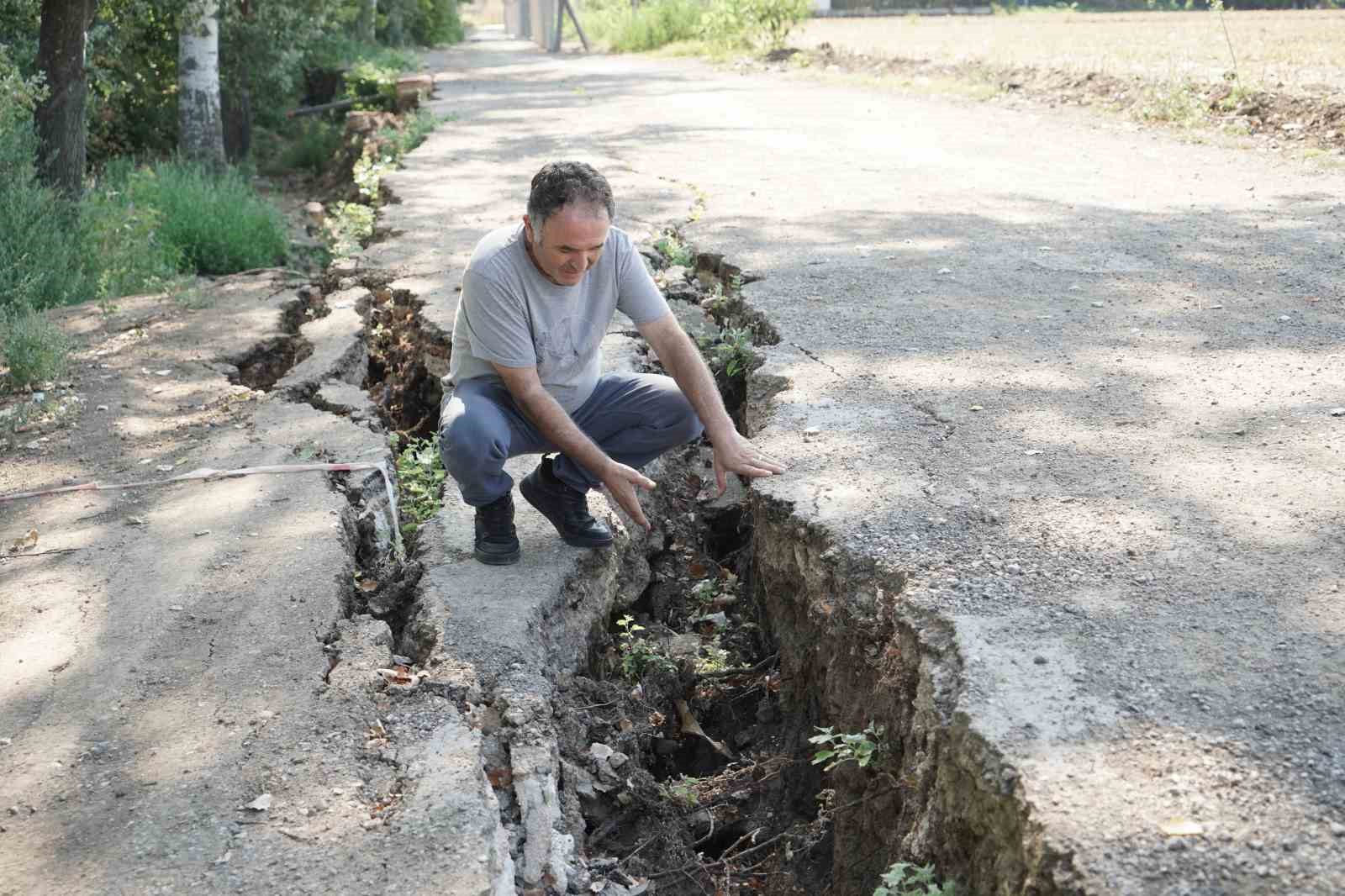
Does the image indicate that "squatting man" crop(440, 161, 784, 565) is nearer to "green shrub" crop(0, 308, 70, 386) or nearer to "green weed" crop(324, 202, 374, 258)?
"green shrub" crop(0, 308, 70, 386)

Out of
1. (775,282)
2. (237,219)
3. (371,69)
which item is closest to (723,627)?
(775,282)

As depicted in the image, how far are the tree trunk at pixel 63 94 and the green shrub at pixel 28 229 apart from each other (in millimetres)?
176

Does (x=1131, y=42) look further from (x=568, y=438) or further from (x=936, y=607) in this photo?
Result: (x=936, y=607)

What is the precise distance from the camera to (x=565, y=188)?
3.09m

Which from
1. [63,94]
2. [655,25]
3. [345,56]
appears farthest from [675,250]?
[655,25]

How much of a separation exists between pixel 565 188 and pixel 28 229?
4847mm

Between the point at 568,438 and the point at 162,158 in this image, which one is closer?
the point at 568,438

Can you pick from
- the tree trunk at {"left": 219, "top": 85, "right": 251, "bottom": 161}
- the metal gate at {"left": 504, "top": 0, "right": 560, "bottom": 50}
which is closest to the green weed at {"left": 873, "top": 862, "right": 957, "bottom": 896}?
the tree trunk at {"left": 219, "top": 85, "right": 251, "bottom": 161}

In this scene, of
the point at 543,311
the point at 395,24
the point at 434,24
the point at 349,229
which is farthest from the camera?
the point at 434,24

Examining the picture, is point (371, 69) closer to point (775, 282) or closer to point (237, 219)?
point (237, 219)

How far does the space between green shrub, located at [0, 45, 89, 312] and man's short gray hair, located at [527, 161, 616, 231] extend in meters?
3.79

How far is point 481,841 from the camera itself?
2.36 meters

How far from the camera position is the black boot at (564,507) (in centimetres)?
352

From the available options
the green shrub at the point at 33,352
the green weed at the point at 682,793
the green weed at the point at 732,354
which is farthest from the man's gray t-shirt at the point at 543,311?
the green shrub at the point at 33,352
